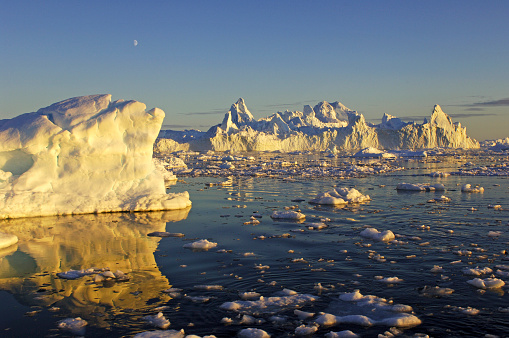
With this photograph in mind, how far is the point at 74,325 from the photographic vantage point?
17.6ft

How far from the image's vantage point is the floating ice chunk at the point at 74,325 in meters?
5.22

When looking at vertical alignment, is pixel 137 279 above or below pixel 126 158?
below

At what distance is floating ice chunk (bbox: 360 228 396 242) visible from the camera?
9312 mm

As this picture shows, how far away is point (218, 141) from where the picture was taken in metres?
78.6

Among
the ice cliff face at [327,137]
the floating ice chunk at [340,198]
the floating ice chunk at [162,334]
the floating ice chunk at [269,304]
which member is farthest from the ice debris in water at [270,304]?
the ice cliff face at [327,137]

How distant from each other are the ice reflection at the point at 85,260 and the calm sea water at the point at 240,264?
0.08ft

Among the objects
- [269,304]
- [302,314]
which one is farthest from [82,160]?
[302,314]

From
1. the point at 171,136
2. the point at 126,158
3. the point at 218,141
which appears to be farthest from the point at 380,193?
the point at 171,136

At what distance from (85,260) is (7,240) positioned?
2.14 m

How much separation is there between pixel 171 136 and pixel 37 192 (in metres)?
89.5

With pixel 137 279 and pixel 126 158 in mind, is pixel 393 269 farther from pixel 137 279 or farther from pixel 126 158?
pixel 126 158

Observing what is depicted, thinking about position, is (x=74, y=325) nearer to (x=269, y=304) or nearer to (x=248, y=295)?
(x=248, y=295)

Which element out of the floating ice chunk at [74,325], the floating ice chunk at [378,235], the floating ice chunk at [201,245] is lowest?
the floating ice chunk at [74,325]

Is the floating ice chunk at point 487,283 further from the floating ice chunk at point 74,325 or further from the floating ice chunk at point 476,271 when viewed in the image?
the floating ice chunk at point 74,325
